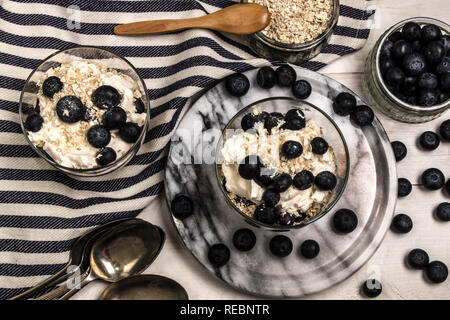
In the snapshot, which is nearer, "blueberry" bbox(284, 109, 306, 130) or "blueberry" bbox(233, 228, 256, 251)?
"blueberry" bbox(284, 109, 306, 130)

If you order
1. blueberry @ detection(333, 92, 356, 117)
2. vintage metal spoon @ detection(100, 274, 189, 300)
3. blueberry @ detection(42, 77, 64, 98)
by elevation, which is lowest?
vintage metal spoon @ detection(100, 274, 189, 300)

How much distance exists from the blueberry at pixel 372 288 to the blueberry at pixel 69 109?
1160 millimetres

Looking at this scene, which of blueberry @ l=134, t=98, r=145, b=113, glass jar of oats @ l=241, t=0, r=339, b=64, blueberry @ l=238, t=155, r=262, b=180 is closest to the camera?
blueberry @ l=238, t=155, r=262, b=180

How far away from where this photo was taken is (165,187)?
1.68 metres

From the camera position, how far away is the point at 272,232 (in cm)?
167

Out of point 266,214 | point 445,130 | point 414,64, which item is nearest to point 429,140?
point 445,130

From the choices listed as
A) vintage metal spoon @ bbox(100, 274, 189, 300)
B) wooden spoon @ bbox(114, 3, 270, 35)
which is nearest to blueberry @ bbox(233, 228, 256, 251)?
vintage metal spoon @ bbox(100, 274, 189, 300)

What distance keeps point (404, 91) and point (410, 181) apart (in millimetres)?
350

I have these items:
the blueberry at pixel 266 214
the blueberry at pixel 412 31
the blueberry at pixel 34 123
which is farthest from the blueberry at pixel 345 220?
the blueberry at pixel 34 123

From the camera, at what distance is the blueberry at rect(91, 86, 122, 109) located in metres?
1.48

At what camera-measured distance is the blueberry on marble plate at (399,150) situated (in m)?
1.75

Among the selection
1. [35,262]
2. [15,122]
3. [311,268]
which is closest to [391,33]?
[311,268]

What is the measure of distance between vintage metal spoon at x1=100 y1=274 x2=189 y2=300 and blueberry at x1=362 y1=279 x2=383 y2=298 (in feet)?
2.12

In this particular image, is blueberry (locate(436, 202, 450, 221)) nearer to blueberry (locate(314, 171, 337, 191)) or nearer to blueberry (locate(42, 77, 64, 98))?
blueberry (locate(314, 171, 337, 191))
